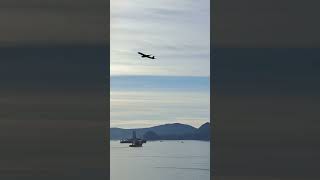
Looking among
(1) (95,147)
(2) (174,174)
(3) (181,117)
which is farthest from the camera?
(2) (174,174)

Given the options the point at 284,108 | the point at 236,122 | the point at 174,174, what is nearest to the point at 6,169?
the point at 236,122

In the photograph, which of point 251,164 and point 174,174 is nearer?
point 251,164

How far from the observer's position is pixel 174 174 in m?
9.93

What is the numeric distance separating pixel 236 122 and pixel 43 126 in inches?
59.6

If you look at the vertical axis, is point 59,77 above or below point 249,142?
above

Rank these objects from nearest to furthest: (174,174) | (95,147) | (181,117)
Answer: (95,147), (181,117), (174,174)

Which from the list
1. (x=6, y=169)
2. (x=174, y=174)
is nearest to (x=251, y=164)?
(x=6, y=169)

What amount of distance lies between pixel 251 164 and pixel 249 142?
17cm

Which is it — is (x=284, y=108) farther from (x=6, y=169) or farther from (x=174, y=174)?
(x=174, y=174)

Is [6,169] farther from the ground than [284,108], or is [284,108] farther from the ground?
[284,108]

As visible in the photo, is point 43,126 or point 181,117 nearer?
point 43,126

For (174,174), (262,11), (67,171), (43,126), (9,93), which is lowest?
(174,174)

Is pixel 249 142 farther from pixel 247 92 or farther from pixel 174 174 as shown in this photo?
pixel 174 174

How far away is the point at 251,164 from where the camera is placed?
4.15 m
